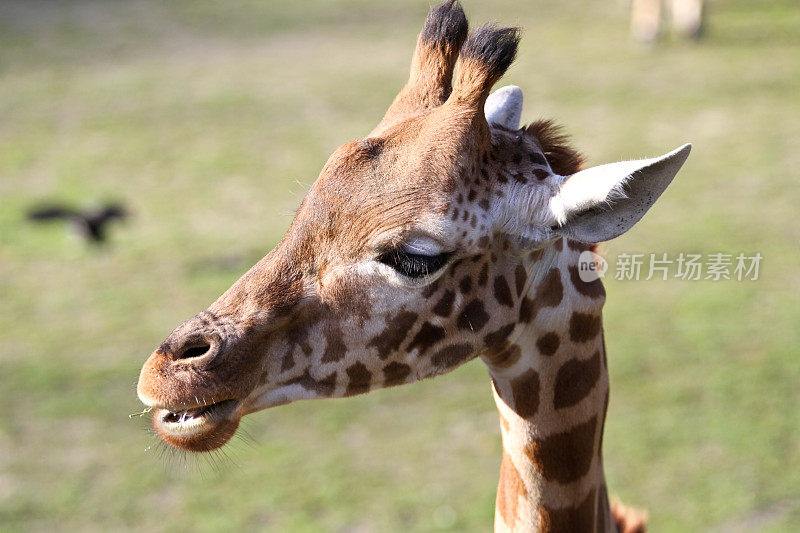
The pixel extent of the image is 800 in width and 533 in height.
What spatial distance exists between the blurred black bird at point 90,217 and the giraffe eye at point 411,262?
7.30 metres

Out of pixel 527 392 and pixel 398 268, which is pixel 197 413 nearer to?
A: pixel 398 268

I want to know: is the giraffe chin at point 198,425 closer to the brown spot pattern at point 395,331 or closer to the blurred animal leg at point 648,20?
the brown spot pattern at point 395,331

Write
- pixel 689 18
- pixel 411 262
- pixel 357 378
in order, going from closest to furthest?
pixel 411 262 < pixel 357 378 < pixel 689 18

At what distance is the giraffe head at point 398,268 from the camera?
2.35 meters

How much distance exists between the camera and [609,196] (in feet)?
7.55

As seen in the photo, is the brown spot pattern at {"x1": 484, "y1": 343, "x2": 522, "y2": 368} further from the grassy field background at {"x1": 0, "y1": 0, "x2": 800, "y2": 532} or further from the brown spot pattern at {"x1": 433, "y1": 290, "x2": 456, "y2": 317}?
the grassy field background at {"x1": 0, "y1": 0, "x2": 800, "y2": 532}

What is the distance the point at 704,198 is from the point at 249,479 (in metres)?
5.65

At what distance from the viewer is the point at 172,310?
7.84 metres

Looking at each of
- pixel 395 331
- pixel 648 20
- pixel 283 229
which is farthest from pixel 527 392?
pixel 648 20

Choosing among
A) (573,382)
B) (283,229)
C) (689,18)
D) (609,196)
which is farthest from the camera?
(689,18)

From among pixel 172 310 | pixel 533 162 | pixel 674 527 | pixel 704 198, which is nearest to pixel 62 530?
pixel 172 310

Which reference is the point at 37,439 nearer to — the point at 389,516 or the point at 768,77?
the point at 389,516

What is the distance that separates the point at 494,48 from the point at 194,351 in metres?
1.11

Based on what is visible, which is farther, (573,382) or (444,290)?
(573,382)
